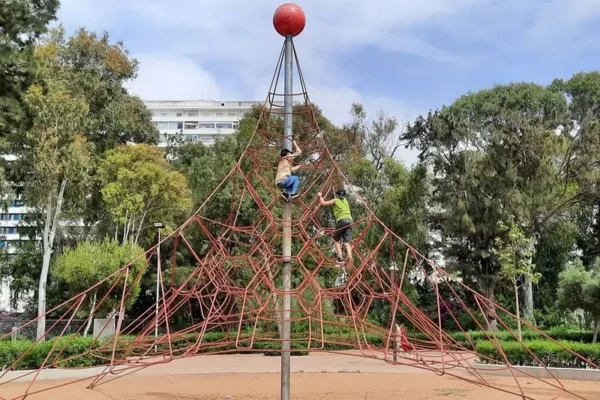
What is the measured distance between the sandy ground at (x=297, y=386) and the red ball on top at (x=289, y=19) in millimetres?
6305

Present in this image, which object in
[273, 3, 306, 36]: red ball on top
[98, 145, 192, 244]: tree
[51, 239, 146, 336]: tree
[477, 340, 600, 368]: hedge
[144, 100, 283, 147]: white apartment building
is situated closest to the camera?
[273, 3, 306, 36]: red ball on top

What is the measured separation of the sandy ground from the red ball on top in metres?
6.30

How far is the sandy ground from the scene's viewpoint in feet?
34.0

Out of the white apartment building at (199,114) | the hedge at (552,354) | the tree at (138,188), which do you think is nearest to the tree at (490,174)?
the hedge at (552,354)

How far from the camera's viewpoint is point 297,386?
459 inches

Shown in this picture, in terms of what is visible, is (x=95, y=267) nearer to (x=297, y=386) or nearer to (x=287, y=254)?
(x=297, y=386)

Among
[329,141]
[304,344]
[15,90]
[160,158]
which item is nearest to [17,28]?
[15,90]

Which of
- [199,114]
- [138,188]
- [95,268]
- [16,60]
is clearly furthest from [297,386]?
[199,114]

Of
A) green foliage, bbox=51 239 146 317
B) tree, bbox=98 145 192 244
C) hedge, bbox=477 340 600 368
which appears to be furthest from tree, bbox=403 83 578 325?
green foliage, bbox=51 239 146 317

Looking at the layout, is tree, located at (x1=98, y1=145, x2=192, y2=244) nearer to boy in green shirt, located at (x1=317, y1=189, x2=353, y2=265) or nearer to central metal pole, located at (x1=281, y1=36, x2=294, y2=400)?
boy in green shirt, located at (x1=317, y1=189, x2=353, y2=265)

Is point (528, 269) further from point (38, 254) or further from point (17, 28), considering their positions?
point (38, 254)

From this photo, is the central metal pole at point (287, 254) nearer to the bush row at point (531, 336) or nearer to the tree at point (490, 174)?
the bush row at point (531, 336)

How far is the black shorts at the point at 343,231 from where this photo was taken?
7.31m

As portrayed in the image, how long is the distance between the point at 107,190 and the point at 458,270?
45.7 ft
